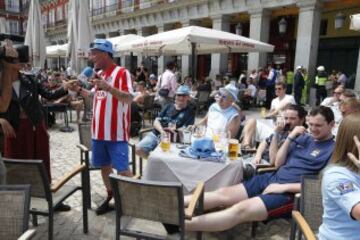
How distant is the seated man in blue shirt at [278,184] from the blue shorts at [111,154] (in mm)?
991

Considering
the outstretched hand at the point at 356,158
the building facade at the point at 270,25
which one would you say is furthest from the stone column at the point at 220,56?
the outstretched hand at the point at 356,158

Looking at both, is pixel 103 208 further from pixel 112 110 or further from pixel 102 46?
pixel 102 46

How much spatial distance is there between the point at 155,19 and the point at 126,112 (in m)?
20.0

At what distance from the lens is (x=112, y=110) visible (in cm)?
378

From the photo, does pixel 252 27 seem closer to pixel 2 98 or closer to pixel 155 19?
pixel 155 19

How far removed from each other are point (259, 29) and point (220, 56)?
2.99 m

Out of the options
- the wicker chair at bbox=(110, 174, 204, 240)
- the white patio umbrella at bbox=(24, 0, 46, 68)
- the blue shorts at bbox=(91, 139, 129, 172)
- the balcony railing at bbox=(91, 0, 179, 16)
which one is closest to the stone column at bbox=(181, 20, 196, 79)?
the balcony railing at bbox=(91, 0, 179, 16)

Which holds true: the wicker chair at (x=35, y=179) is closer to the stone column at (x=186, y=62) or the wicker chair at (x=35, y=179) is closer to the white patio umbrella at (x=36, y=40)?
the white patio umbrella at (x=36, y=40)

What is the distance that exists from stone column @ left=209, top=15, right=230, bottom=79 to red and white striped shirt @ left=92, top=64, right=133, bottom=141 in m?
15.0

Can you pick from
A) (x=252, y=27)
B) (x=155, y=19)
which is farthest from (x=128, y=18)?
(x=252, y=27)

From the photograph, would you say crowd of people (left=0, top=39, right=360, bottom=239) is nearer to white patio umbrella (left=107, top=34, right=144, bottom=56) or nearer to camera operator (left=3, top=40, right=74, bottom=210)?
camera operator (left=3, top=40, right=74, bottom=210)

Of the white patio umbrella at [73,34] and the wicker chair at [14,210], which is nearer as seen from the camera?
the wicker chair at [14,210]

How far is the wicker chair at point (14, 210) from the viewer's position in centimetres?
221

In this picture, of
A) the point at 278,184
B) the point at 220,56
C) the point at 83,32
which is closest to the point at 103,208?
the point at 278,184
